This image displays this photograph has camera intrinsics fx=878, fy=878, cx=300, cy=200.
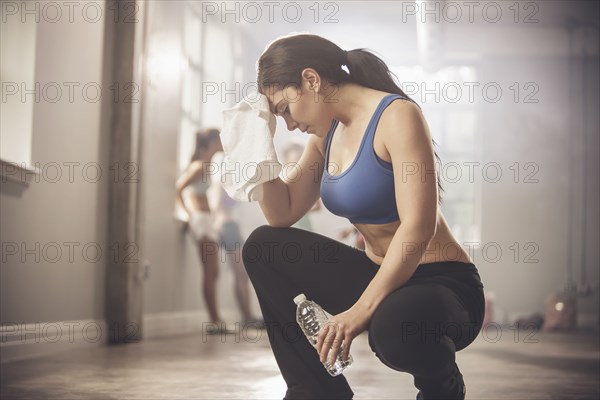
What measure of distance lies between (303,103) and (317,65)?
0.25ft

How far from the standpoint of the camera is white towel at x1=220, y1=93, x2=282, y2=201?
1.64m

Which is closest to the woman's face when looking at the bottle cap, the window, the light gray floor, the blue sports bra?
the blue sports bra

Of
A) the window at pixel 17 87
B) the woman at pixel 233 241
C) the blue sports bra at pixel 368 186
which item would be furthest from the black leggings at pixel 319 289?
the woman at pixel 233 241

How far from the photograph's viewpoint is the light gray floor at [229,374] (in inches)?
95.3

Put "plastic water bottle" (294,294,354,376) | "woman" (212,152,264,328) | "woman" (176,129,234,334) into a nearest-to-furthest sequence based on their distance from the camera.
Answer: "plastic water bottle" (294,294,354,376)
"woman" (176,129,234,334)
"woman" (212,152,264,328)

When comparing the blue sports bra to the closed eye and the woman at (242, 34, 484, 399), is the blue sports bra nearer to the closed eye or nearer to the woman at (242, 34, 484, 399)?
the woman at (242, 34, 484, 399)

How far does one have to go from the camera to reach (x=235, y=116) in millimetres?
1678

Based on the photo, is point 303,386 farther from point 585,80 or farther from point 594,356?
point 585,80

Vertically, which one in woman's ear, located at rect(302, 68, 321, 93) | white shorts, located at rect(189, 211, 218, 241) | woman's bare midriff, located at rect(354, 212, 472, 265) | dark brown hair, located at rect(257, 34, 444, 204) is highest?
dark brown hair, located at rect(257, 34, 444, 204)

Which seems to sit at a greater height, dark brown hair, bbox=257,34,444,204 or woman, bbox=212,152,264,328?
dark brown hair, bbox=257,34,444,204

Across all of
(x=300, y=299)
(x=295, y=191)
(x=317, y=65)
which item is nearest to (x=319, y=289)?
(x=300, y=299)

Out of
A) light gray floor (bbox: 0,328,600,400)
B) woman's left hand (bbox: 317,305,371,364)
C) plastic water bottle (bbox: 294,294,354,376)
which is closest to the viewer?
woman's left hand (bbox: 317,305,371,364)

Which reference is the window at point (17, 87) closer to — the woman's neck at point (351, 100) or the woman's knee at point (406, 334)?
the woman's neck at point (351, 100)

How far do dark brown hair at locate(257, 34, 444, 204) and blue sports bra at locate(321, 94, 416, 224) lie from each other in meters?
0.08
